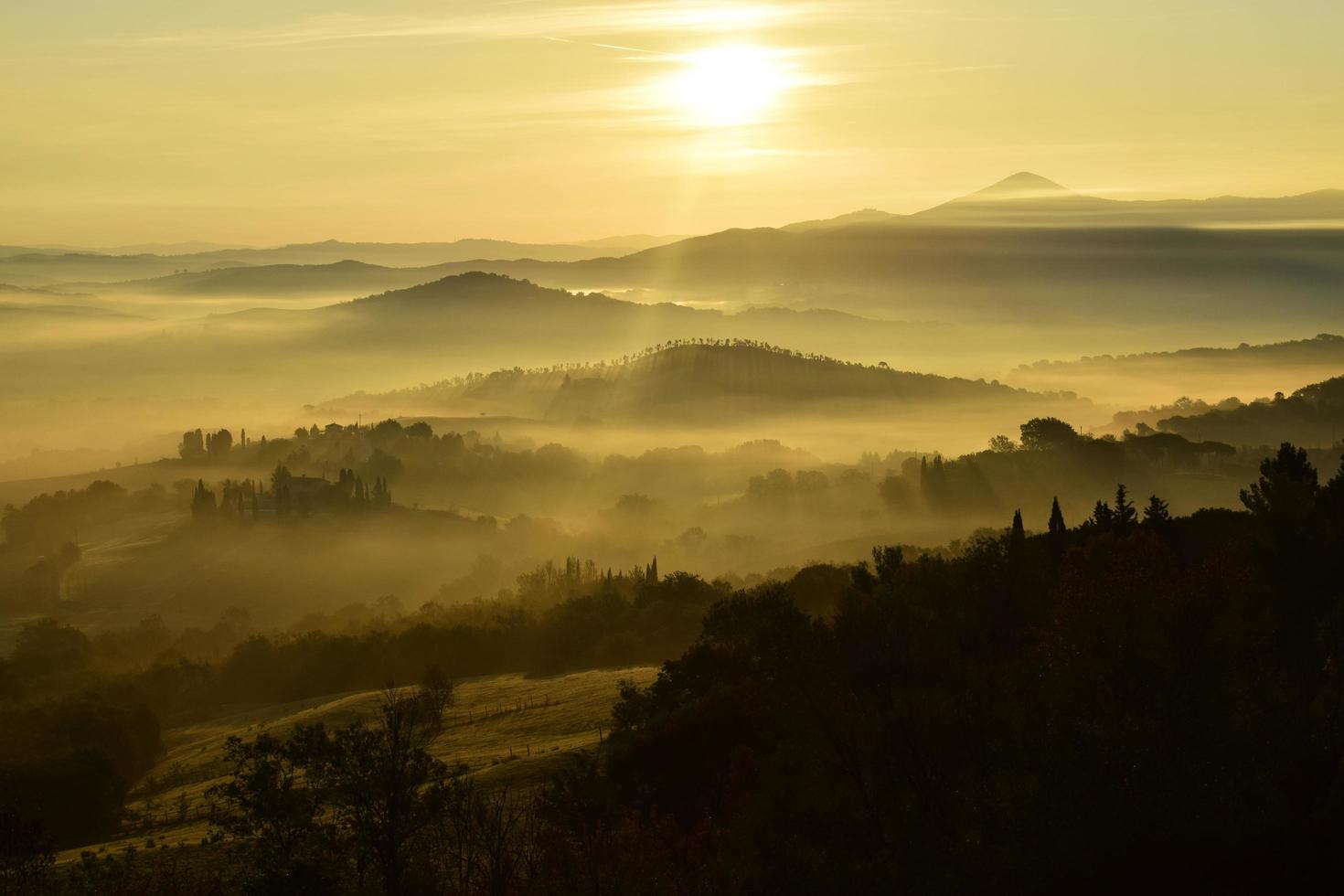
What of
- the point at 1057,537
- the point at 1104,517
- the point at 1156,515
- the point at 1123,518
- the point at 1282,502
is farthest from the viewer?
the point at 1104,517

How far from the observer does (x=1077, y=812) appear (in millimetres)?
38312

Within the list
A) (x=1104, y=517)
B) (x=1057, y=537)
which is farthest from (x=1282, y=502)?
(x=1104, y=517)

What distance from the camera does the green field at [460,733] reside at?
7406 cm

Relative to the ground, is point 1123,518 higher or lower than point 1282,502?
lower

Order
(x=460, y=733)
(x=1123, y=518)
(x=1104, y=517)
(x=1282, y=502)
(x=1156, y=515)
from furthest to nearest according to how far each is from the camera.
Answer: (x=1104, y=517) < (x=1123, y=518) < (x=1156, y=515) < (x=460, y=733) < (x=1282, y=502)

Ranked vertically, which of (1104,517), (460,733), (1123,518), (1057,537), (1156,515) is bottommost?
(460,733)

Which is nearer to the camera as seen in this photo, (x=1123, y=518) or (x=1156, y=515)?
(x=1156, y=515)

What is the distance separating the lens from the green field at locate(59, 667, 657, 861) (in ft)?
243

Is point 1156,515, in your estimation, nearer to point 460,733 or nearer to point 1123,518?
point 1123,518

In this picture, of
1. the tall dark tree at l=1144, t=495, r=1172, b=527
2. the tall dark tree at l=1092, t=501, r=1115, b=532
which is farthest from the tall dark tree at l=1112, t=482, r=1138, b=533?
the tall dark tree at l=1144, t=495, r=1172, b=527

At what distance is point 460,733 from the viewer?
9444cm

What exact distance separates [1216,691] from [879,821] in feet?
44.8

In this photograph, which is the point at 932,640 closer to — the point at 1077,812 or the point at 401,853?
the point at 1077,812

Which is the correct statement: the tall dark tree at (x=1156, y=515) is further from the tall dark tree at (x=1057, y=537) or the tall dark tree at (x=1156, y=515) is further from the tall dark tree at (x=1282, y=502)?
the tall dark tree at (x=1282, y=502)
